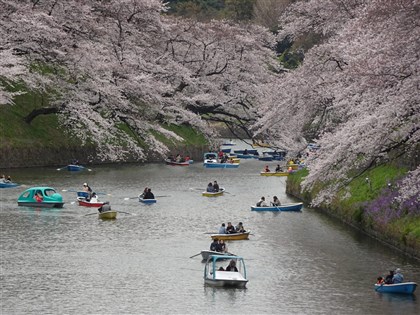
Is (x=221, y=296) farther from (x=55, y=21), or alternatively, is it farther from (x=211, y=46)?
(x=211, y=46)

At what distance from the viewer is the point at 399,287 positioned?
35344 mm

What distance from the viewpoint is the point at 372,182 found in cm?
5231

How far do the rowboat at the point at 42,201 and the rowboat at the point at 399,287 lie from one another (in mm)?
28810

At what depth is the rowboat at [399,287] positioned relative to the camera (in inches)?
1387

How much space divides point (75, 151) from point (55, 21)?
14.9m

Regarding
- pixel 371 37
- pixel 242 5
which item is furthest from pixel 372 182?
pixel 242 5

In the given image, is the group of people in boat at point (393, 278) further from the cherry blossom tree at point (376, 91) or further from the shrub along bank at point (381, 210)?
the shrub along bank at point (381, 210)

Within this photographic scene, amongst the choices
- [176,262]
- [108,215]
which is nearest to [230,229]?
[176,262]

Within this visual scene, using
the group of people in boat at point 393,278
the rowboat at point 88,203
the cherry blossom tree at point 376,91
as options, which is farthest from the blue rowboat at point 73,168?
the group of people in boat at point 393,278

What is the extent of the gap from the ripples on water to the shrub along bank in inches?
30.3

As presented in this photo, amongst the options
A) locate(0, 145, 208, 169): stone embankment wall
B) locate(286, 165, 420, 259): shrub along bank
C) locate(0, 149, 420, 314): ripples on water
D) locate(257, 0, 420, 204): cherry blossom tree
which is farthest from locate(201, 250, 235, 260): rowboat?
locate(0, 145, 208, 169): stone embankment wall

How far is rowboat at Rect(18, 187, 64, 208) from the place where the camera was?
190 ft

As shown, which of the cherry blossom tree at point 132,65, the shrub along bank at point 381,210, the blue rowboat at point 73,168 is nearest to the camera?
the shrub along bank at point 381,210

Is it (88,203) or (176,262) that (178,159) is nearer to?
(88,203)
